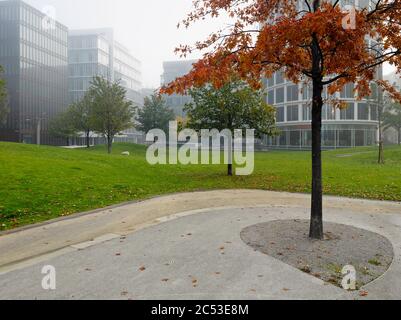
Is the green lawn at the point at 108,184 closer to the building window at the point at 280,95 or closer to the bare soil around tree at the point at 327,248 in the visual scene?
the bare soil around tree at the point at 327,248

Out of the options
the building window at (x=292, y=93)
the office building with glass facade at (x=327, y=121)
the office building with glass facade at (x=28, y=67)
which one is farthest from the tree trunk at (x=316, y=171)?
the office building with glass facade at (x=28, y=67)

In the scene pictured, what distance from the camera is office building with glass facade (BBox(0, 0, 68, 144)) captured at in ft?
238

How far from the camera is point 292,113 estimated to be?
62.7 meters

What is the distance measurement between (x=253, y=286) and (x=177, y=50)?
223 inches

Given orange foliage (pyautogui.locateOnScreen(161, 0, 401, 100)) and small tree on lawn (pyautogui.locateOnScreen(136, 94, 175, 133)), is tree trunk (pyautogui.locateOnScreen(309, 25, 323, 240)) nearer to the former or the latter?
orange foliage (pyautogui.locateOnScreen(161, 0, 401, 100))

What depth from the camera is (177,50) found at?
8469 mm

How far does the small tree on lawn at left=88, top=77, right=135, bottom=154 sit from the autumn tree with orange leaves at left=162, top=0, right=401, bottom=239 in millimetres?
32127

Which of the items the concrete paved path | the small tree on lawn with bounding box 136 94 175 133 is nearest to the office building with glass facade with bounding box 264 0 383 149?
the small tree on lawn with bounding box 136 94 175 133

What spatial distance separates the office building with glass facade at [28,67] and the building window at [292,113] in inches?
1838

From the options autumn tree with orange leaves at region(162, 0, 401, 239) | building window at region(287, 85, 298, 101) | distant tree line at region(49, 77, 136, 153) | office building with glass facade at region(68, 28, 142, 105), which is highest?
office building with glass facade at region(68, 28, 142, 105)

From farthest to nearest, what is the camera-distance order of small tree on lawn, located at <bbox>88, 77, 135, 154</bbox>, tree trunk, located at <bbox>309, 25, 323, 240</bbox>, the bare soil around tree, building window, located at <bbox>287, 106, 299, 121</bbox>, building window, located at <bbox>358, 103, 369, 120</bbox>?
building window, located at <bbox>287, 106, 299, 121</bbox> < building window, located at <bbox>358, 103, 369, 120</bbox> < small tree on lawn, located at <bbox>88, 77, 135, 154</bbox> < tree trunk, located at <bbox>309, 25, 323, 240</bbox> < the bare soil around tree
